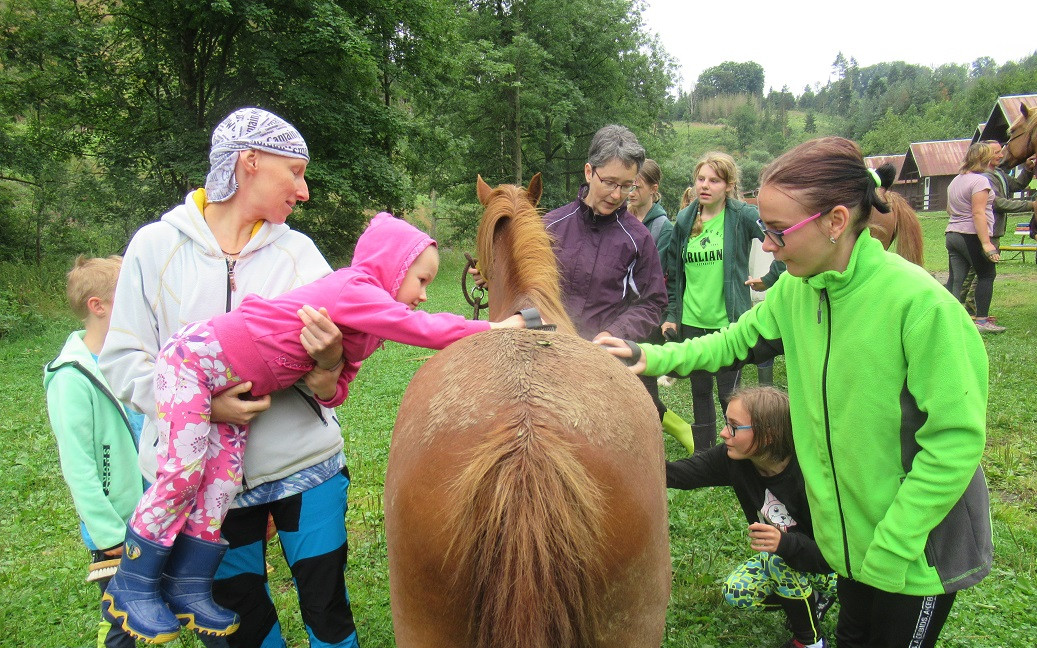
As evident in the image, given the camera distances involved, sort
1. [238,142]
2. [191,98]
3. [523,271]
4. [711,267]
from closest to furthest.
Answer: [238,142]
[523,271]
[711,267]
[191,98]

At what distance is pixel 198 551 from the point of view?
1.79 m

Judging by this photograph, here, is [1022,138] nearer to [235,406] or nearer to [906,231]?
[906,231]

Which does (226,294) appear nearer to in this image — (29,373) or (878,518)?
(878,518)

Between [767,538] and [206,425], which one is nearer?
[206,425]

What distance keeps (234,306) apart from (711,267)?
137 inches

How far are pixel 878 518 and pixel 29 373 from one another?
10779mm

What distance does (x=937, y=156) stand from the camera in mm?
46344

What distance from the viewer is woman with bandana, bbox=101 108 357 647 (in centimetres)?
191

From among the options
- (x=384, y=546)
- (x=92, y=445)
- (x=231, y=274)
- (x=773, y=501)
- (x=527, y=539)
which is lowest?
(x=384, y=546)

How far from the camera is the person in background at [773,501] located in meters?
2.57

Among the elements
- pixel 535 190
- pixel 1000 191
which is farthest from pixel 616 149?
pixel 1000 191

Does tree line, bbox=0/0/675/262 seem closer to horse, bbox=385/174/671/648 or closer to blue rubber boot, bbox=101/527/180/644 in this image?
blue rubber boot, bbox=101/527/180/644

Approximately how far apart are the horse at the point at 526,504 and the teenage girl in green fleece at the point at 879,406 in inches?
24.2

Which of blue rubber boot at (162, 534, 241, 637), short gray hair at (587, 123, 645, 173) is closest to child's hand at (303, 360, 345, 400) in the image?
blue rubber boot at (162, 534, 241, 637)
